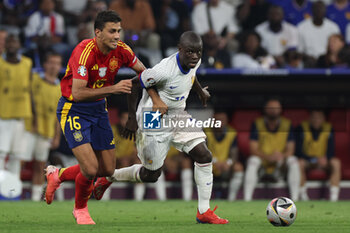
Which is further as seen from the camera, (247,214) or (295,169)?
(295,169)

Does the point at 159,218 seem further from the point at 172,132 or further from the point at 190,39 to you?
the point at 190,39

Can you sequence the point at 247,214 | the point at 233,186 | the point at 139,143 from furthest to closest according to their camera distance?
the point at 233,186
the point at 247,214
the point at 139,143

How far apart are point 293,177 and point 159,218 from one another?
4.57m

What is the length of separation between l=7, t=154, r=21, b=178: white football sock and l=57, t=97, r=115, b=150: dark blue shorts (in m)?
4.99

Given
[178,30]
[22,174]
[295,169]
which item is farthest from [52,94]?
[295,169]

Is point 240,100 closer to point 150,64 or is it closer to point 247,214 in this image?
point 150,64

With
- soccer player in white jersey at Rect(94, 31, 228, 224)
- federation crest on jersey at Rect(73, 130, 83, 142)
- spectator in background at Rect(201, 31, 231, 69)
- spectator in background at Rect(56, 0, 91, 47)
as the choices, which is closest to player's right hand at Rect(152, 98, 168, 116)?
soccer player in white jersey at Rect(94, 31, 228, 224)

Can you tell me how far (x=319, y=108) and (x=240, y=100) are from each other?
4.51ft

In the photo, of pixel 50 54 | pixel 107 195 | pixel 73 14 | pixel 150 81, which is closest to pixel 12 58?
pixel 50 54

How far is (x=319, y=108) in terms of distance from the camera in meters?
13.0

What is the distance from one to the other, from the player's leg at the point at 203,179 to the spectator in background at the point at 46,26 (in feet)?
19.2

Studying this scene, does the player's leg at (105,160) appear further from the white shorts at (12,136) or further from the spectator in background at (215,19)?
the spectator in background at (215,19)

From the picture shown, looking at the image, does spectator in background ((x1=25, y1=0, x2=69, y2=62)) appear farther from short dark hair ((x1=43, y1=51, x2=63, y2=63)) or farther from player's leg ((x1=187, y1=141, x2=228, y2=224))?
player's leg ((x1=187, y1=141, x2=228, y2=224))

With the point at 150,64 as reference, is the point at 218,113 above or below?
below
